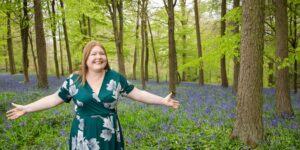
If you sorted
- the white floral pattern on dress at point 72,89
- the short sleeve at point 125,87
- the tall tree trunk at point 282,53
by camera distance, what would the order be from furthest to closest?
the tall tree trunk at point 282,53, the short sleeve at point 125,87, the white floral pattern on dress at point 72,89

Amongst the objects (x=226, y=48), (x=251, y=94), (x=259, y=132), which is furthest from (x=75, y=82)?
(x=226, y=48)

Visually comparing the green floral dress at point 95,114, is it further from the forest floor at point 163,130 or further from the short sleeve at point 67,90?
the forest floor at point 163,130

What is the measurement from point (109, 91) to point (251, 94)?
133 inches

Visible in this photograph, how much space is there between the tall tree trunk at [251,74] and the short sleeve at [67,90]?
3633 millimetres

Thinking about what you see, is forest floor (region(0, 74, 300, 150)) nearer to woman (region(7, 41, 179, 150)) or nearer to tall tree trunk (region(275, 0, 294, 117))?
tall tree trunk (region(275, 0, 294, 117))

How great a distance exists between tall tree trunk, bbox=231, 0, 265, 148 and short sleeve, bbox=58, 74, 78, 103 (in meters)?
3.63

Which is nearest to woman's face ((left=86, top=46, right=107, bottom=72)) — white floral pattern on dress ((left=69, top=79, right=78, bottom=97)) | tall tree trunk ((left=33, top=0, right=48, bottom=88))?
white floral pattern on dress ((left=69, top=79, right=78, bottom=97))

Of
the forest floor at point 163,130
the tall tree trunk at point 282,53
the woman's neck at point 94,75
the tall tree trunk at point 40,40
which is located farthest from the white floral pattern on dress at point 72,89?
the tall tree trunk at point 40,40

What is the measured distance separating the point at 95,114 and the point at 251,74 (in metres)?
3.52

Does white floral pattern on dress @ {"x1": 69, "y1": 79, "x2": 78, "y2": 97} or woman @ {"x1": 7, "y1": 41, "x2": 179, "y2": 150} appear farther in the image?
white floral pattern on dress @ {"x1": 69, "y1": 79, "x2": 78, "y2": 97}

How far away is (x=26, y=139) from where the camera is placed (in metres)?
7.07

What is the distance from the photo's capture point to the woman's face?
141 inches

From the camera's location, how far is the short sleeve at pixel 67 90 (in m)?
3.69

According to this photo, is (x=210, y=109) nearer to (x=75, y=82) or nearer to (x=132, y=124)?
(x=132, y=124)
